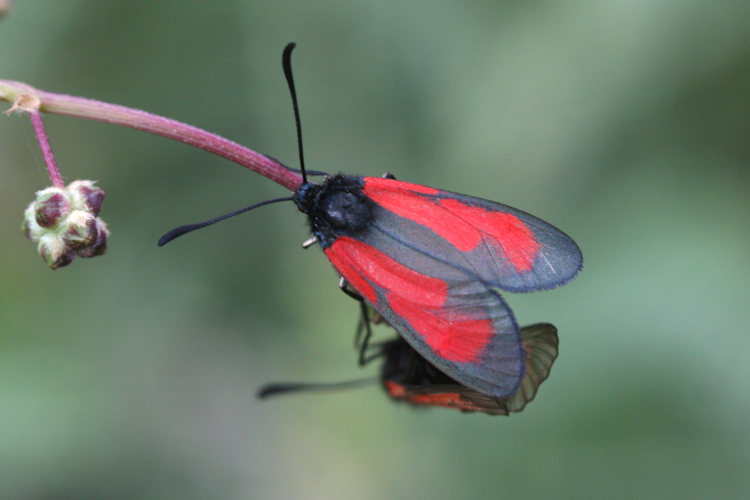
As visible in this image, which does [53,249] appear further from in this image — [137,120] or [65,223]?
[137,120]

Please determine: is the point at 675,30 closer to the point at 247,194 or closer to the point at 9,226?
the point at 247,194

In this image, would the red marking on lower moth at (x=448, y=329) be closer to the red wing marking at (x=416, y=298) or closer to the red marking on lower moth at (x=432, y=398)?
the red wing marking at (x=416, y=298)

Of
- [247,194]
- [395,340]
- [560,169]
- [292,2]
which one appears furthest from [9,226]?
[560,169]

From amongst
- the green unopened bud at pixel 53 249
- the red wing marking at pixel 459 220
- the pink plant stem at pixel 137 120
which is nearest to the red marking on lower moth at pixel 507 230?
the red wing marking at pixel 459 220

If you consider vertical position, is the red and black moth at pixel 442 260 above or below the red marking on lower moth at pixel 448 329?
above

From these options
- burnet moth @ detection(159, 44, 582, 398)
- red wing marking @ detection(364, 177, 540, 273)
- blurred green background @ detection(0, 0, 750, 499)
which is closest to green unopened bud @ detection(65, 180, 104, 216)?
burnet moth @ detection(159, 44, 582, 398)

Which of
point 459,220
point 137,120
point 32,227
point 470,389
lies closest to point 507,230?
point 459,220
